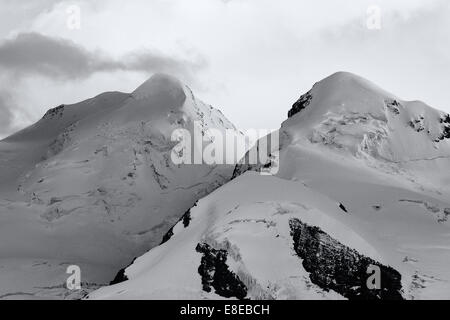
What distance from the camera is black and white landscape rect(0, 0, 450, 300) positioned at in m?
84.4

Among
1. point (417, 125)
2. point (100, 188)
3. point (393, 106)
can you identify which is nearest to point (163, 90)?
point (100, 188)

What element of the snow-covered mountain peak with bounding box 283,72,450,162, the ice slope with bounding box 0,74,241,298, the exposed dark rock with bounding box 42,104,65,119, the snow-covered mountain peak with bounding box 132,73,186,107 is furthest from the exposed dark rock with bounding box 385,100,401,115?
the exposed dark rock with bounding box 42,104,65,119

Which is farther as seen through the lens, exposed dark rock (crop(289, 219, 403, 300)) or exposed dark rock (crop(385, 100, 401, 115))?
exposed dark rock (crop(385, 100, 401, 115))

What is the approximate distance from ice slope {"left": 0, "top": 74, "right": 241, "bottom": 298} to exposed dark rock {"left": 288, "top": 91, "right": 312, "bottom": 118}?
905 inches

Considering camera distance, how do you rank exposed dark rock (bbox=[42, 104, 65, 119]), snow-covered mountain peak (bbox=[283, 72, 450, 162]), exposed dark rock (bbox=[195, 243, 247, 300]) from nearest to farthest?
exposed dark rock (bbox=[195, 243, 247, 300]) → snow-covered mountain peak (bbox=[283, 72, 450, 162]) → exposed dark rock (bbox=[42, 104, 65, 119])

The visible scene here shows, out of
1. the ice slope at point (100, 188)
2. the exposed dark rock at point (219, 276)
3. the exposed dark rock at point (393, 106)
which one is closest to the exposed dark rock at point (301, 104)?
the exposed dark rock at point (393, 106)

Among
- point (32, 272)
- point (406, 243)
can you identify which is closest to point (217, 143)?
point (32, 272)

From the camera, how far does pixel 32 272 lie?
415ft

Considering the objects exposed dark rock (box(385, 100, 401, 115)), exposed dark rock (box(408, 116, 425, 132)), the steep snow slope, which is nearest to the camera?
the steep snow slope

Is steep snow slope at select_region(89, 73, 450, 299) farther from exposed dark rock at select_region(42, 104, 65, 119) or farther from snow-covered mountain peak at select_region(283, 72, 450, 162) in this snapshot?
exposed dark rock at select_region(42, 104, 65, 119)

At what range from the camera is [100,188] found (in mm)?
148000

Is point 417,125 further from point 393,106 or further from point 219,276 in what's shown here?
point 219,276

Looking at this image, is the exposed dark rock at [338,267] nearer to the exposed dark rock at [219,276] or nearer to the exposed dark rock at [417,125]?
the exposed dark rock at [219,276]

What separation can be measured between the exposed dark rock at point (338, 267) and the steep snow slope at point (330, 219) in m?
0.12
